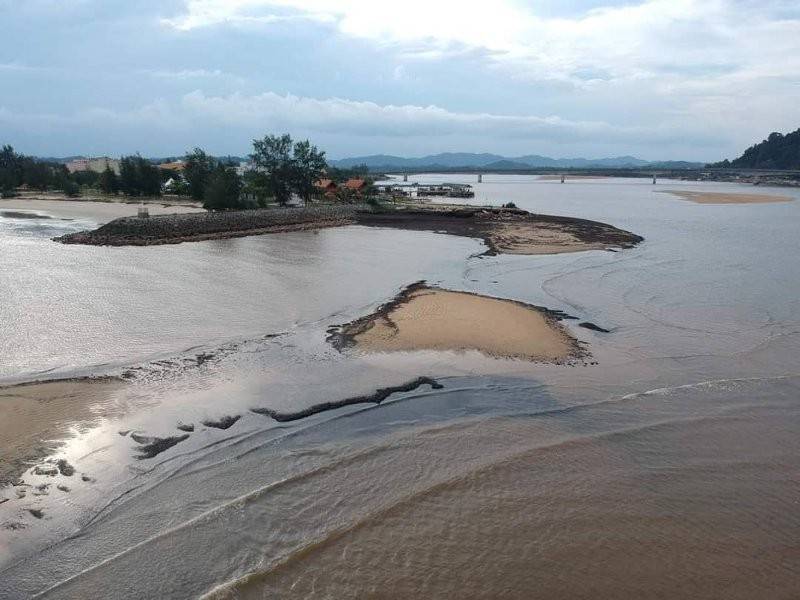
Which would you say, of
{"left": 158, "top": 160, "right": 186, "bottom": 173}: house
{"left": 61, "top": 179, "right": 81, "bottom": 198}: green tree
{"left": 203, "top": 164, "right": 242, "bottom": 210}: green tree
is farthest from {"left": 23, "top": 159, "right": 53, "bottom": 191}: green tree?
{"left": 203, "top": 164, "right": 242, "bottom": 210}: green tree

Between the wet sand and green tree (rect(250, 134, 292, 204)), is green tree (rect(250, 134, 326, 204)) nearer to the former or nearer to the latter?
green tree (rect(250, 134, 292, 204))

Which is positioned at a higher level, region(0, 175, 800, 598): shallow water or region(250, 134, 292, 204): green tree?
region(250, 134, 292, 204): green tree

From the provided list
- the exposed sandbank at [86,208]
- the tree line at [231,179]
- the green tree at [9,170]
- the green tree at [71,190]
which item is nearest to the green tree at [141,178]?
the tree line at [231,179]

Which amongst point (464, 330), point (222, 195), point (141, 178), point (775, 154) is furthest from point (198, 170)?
point (775, 154)

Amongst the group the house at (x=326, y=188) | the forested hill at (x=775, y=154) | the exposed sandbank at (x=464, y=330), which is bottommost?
the exposed sandbank at (x=464, y=330)

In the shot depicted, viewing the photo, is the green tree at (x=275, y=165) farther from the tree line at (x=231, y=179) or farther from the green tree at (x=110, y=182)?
the green tree at (x=110, y=182)

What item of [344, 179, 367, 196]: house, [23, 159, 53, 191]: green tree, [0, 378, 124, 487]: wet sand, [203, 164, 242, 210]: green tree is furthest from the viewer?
[23, 159, 53, 191]: green tree

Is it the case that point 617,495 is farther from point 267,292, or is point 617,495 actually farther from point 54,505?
point 267,292
